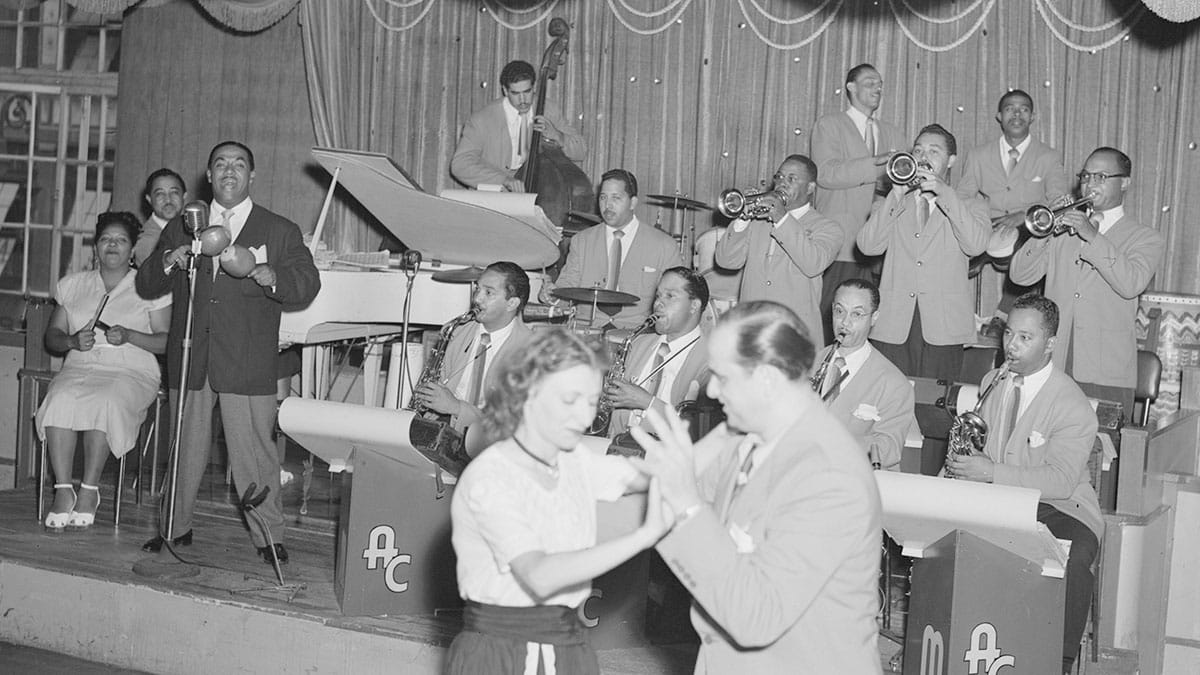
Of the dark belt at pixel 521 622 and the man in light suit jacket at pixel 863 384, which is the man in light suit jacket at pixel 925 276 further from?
the dark belt at pixel 521 622

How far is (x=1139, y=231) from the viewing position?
5551 millimetres

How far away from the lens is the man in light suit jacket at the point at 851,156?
6582 mm

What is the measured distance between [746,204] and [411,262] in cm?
141

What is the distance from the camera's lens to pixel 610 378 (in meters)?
4.94

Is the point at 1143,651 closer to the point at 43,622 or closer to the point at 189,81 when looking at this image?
the point at 43,622

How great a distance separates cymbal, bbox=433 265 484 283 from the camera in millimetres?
5711

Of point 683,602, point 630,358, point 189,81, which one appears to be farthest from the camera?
point 189,81

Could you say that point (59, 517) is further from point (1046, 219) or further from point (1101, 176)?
point (1101, 176)

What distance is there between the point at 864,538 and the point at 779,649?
0.25 metres

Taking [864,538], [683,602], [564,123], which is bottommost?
[683,602]

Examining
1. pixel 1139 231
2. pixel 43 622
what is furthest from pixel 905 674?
pixel 43 622

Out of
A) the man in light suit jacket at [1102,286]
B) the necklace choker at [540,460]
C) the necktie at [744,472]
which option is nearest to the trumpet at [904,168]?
the man in light suit jacket at [1102,286]

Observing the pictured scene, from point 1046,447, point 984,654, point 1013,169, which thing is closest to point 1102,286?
point 1013,169

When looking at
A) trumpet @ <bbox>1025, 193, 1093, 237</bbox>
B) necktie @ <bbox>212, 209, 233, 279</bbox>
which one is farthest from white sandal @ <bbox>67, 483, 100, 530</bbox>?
trumpet @ <bbox>1025, 193, 1093, 237</bbox>
